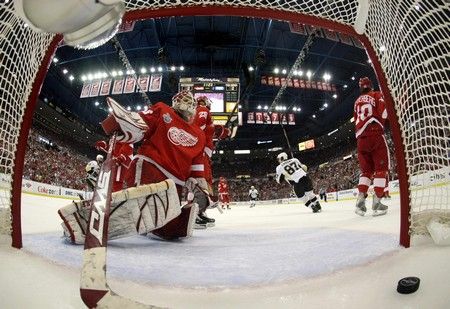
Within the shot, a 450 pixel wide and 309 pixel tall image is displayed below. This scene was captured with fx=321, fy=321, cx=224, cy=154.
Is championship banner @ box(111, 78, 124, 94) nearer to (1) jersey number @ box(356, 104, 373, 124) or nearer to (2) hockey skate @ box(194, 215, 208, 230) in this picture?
(2) hockey skate @ box(194, 215, 208, 230)

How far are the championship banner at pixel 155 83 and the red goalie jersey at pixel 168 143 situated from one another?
10701mm

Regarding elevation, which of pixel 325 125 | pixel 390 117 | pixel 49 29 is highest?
pixel 325 125

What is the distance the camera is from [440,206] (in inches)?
54.2

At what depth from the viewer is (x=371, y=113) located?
11.1 ft

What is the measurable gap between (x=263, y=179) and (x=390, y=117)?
25.1 metres

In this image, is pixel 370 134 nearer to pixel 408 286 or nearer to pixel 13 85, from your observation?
pixel 408 286

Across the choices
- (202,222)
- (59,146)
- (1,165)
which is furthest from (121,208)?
(59,146)

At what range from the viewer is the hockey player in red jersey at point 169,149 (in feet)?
6.96

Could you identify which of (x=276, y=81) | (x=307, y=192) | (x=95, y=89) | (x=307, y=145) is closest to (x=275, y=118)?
(x=276, y=81)

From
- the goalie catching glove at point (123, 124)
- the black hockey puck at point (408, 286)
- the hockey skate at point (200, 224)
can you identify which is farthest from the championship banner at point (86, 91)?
the black hockey puck at point (408, 286)

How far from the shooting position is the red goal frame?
4.02 feet

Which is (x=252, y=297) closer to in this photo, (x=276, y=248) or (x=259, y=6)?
(x=276, y=248)

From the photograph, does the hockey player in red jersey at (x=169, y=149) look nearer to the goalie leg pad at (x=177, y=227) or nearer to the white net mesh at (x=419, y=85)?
the goalie leg pad at (x=177, y=227)

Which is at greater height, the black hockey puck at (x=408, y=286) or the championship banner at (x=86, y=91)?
the championship banner at (x=86, y=91)
